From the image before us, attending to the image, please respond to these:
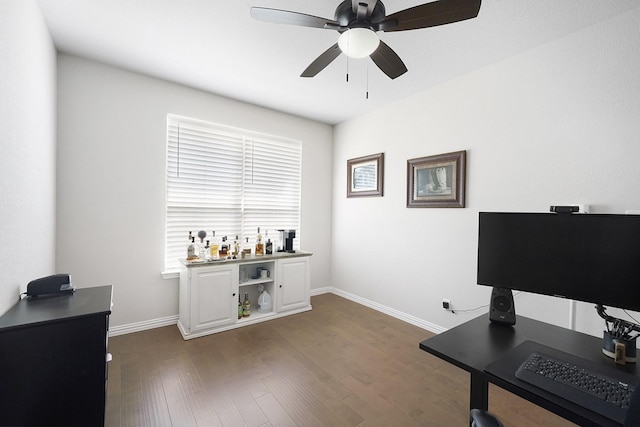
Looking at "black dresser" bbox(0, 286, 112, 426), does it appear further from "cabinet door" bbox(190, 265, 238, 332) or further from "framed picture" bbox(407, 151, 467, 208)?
"framed picture" bbox(407, 151, 467, 208)

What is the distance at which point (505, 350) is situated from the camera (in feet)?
3.98

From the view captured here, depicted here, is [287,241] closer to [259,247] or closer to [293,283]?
[259,247]

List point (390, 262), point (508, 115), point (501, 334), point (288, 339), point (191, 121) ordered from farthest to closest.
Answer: point (390, 262), point (191, 121), point (288, 339), point (508, 115), point (501, 334)

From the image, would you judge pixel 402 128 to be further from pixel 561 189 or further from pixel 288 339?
pixel 288 339

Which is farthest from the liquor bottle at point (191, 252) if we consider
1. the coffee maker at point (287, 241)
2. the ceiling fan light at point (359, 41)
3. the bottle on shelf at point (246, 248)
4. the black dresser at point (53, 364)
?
the ceiling fan light at point (359, 41)

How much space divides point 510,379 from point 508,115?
7.67ft

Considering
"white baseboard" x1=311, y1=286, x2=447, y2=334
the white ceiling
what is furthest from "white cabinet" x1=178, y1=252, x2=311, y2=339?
the white ceiling

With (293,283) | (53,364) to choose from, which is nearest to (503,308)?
(53,364)

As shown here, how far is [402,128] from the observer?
3.39 meters

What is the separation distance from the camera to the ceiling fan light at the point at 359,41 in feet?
5.12

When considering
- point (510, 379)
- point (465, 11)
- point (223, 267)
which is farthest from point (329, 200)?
point (510, 379)

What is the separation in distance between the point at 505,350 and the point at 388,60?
185cm

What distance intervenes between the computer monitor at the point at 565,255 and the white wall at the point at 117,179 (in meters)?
3.11

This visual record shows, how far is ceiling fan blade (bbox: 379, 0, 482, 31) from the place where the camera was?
139 cm
